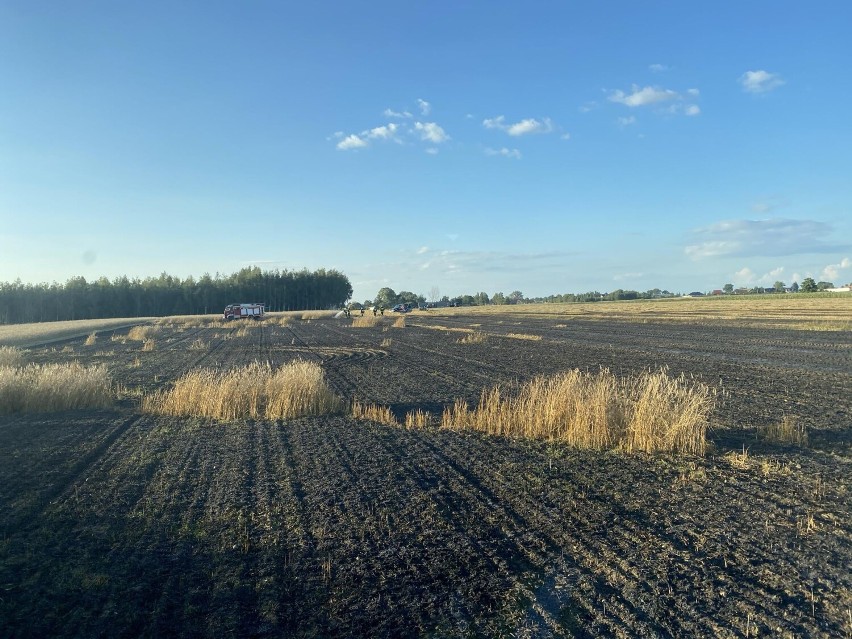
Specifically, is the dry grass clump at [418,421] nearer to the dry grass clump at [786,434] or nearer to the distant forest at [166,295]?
the dry grass clump at [786,434]

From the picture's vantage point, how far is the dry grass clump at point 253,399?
1239 cm

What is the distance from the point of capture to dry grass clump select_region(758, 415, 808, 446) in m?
8.96

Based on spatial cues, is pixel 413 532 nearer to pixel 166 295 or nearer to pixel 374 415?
pixel 374 415

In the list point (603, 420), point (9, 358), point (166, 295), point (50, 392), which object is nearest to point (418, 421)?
point (603, 420)

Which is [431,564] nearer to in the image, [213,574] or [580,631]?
[580,631]

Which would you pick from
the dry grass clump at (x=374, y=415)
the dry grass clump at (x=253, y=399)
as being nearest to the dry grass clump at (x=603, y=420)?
the dry grass clump at (x=374, y=415)

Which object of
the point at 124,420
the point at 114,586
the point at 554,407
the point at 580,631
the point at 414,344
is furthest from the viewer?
the point at 414,344

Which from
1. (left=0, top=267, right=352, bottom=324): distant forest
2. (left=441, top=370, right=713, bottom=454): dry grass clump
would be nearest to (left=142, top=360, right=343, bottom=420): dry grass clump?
(left=441, top=370, right=713, bottom=454): dry grass clump

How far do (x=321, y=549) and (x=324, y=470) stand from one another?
2729 millimetres

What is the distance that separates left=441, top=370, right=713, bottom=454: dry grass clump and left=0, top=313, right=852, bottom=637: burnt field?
359 mm

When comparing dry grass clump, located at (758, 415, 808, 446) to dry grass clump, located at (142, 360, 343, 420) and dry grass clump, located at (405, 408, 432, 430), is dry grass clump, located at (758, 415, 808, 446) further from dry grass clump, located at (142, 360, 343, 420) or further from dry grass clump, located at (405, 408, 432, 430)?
dry grass clump, located at (142, 360, 343, 420)

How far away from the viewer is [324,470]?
8.16 m

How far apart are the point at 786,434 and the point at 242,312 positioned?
252 ft

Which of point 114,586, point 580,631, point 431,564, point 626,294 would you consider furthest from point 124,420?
point 626,294
